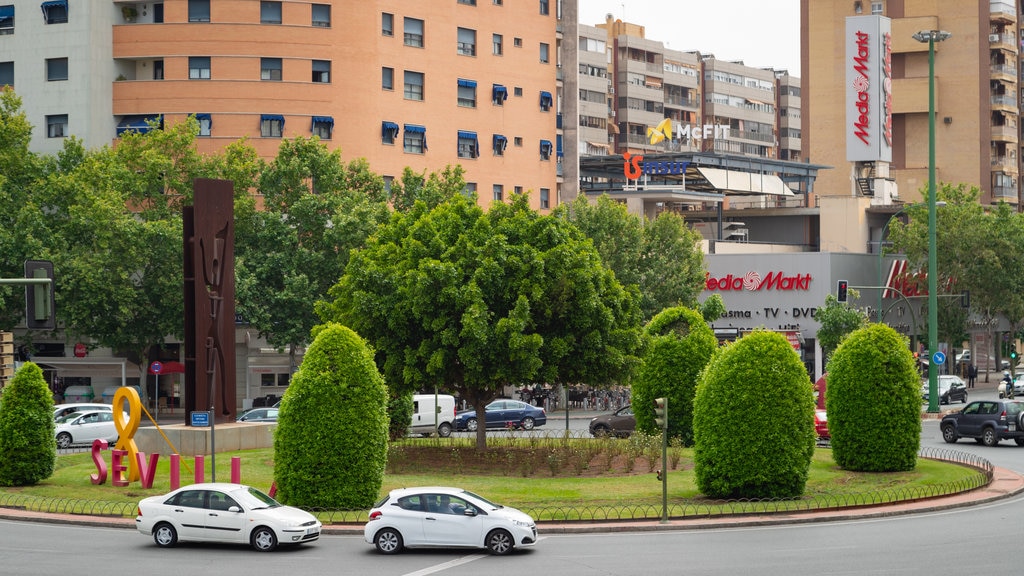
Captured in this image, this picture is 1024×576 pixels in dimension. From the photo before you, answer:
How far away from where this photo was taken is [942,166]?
11662 cm

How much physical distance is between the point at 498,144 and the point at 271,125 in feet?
49.8

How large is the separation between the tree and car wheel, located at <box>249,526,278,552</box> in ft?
43.2

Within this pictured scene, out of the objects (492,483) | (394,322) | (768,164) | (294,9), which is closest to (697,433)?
(492,483)

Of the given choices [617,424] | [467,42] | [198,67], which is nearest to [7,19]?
[198,67]

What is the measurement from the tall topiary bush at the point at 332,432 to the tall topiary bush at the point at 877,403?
13.9m

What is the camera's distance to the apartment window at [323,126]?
74.1m

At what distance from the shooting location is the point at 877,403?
38188 millimetres

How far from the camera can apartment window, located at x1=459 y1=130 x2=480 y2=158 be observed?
80.7 metres

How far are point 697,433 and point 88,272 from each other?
35539mm

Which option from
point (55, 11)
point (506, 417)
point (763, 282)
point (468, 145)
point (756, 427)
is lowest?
point (506, 417)

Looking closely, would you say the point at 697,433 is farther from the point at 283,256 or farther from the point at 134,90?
the point at 134,90

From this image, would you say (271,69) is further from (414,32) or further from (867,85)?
(867,85)

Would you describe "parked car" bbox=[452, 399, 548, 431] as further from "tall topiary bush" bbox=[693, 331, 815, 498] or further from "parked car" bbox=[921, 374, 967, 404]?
"tall topiary bush" bbox=[693, 331, 815, 498]

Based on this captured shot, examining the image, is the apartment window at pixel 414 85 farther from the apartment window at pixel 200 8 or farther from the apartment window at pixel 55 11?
the apartment window at pixel 55 11
